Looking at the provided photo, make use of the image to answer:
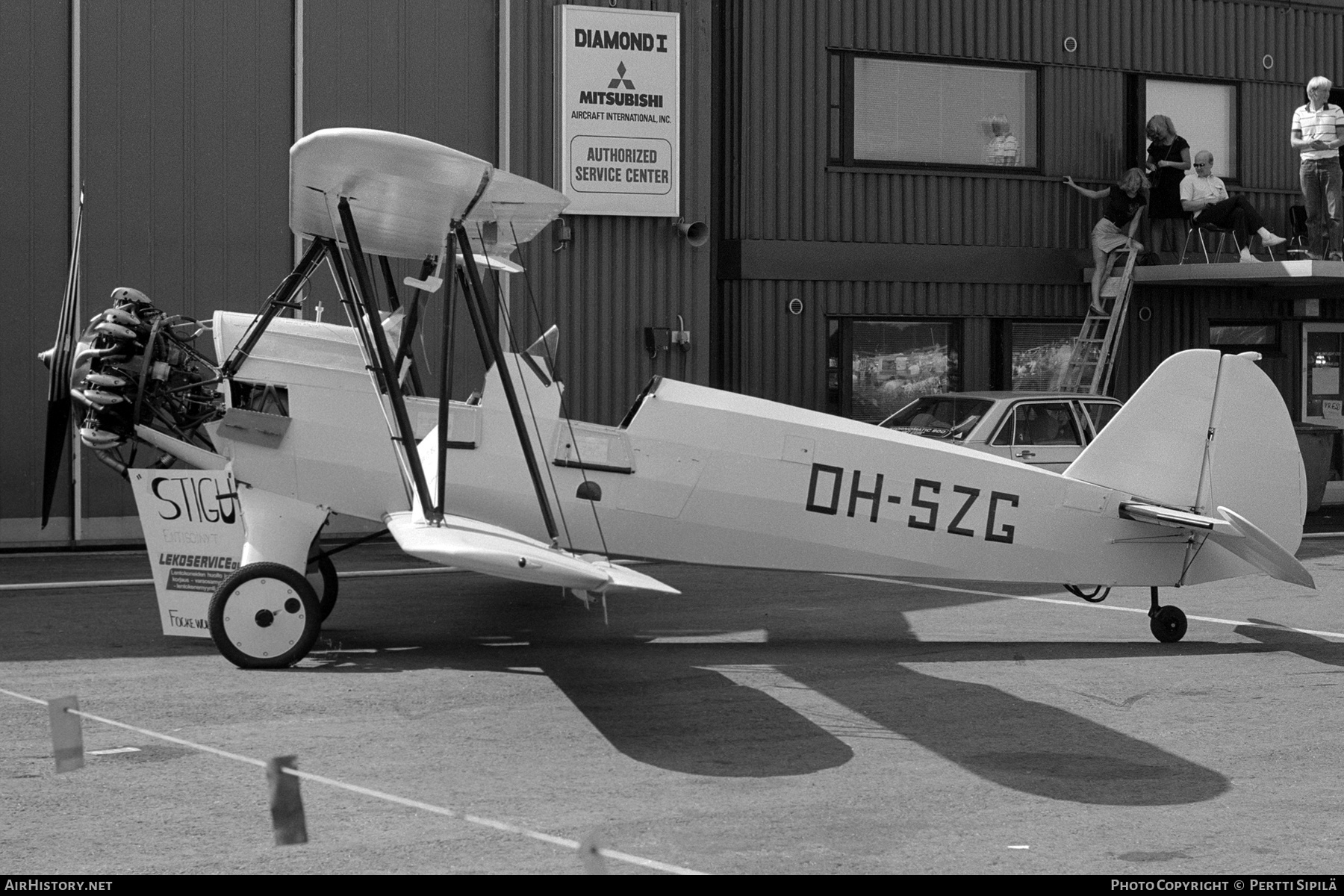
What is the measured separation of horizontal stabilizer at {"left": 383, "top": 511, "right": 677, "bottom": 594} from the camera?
7051 millimetres

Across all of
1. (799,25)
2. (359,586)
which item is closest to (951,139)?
(799,25)

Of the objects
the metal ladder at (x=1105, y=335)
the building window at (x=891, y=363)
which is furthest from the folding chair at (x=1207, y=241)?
the building window at (x=891, y=363)

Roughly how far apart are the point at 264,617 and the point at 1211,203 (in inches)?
591

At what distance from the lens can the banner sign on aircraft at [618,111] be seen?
17.1 metres

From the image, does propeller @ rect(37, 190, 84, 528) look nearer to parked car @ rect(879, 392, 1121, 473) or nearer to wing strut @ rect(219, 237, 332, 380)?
wing strut @ rect(219, 237, 332, 380)

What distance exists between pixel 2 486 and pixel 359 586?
486 cm

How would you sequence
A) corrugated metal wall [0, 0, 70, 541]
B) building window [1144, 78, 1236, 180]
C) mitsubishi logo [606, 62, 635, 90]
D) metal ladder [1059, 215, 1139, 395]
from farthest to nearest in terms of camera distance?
building window [1144, 78, 1236, 180], metal ladder [1059, 215, 1139, 395], mitsubishi logo [606, 62, 635, 90], corrugated metal wall [0, 0, 70, 541]

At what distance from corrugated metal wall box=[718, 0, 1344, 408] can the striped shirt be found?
7.04 feet

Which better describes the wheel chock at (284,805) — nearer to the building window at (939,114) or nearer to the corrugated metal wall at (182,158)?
the corrugated metal wall at (182,158)

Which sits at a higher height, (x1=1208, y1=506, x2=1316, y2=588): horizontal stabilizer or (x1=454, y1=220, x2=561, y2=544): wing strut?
(x1=454, y1=220, x2=561, y2=544): wing strut

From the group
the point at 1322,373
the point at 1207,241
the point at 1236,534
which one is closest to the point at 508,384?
the point at 1236,534

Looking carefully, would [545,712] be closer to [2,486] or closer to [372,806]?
[372,806]

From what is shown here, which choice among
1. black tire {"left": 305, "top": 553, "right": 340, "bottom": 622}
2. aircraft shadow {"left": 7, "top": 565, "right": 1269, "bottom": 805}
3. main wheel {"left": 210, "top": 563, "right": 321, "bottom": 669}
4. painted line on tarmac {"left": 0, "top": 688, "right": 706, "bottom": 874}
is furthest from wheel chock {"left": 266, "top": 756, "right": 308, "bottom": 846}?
black tire {"left": 305, "top": 553, "right": 340, "bottom": 622}

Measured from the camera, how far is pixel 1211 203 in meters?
19.7
